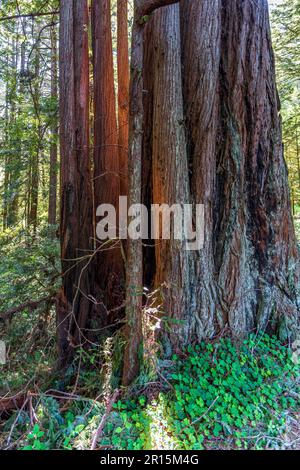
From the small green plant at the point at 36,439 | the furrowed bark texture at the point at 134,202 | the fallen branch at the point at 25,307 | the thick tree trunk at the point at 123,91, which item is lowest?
the small green plant at the point at 36,439

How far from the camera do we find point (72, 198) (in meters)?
3.45

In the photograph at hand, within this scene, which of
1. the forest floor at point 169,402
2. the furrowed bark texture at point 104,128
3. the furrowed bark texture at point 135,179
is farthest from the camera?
the furrowed bark texture at point 104,128

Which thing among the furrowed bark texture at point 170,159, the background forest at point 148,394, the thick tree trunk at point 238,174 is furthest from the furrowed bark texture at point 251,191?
the furrowed bark texture at point 170,159

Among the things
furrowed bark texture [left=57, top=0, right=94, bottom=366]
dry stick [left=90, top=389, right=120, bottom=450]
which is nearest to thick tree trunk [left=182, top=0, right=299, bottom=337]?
dry stick [left=90, top=389, right=120, bottom=450]

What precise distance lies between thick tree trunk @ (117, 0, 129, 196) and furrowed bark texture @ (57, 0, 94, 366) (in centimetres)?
71

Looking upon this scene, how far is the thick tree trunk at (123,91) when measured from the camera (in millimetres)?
4190

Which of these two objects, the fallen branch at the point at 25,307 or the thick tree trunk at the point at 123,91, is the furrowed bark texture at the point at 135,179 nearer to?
the thick tree trunk at the point at 123,91

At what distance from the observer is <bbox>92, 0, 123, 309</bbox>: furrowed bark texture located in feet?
12.3

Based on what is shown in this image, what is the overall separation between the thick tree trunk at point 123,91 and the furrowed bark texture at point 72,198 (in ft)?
2.32

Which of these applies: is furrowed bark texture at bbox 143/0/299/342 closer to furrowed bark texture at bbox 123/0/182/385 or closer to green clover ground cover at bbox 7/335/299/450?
green clover ground cover at bbox 7/335/299/450

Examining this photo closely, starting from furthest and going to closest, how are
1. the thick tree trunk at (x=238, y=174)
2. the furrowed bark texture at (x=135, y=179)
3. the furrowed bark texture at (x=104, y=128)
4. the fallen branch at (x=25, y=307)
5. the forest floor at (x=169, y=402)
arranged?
the fallen branch at (x=25, y=307) < the furrowed bark texture at (x=104, y=128) < the thick tree trunk at (x=238, y=174) < the furrowed bark texture at (x=135, y=179) < the forest floor at (x=169, y=402)

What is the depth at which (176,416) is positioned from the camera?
2268 millimetres

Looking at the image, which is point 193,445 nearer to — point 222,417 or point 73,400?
point 222,417

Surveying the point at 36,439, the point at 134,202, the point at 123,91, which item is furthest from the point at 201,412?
the point at 123,91
